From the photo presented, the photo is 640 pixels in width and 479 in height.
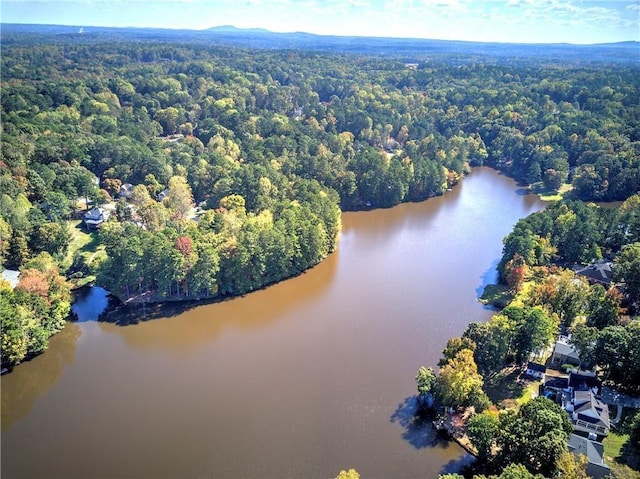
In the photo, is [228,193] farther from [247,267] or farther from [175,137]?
[175,137]

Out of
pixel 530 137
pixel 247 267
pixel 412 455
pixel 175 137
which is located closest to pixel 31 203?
pixel 247 267

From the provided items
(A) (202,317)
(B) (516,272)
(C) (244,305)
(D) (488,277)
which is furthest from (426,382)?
(D) (488,277)

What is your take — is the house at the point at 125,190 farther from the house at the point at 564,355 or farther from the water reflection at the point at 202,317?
the house at the point at 564,355

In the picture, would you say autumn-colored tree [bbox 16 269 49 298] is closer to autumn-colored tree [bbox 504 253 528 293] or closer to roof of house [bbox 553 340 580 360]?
roof of house [bbox 553 340 580 360]

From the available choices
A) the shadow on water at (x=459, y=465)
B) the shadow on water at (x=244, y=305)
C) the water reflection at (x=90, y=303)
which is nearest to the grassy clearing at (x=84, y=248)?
the water reflection at (x=90, y=303)

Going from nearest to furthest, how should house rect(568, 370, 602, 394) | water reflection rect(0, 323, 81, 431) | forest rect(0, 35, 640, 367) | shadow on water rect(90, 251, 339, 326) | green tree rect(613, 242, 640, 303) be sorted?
house rect(568, 370, 602, 394), water reflection rect(0, 323, 81, 431), green tree rect(613, 242, 640, 303), shadow on water rect(90, 251, 339, 326), forest rect(0, 35, 640, 367)

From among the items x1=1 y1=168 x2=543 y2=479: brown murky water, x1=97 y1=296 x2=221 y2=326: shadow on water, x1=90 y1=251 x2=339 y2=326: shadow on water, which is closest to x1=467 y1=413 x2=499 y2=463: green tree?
x1=1 y1=168 x2=543 y2=479: brown murky water

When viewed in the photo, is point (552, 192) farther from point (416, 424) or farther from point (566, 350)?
point (416, 424)
